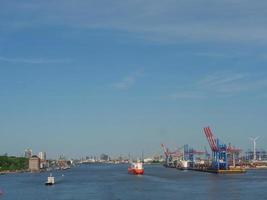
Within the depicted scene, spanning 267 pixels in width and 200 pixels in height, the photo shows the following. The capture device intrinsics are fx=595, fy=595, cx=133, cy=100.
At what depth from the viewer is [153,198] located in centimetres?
6512

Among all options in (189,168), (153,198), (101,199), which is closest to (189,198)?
(153,198)

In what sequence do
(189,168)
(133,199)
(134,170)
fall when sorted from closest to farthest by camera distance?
(133,199), (134,170), (189,168)

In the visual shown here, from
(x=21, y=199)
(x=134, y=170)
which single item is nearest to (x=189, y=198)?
(x=21, y=199)

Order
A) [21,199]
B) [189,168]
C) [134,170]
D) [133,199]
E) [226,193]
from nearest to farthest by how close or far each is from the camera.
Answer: [133,199], [21,199], [226,193], [134,170], [189,168]

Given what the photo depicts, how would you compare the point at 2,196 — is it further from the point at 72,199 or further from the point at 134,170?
the point at 134,170

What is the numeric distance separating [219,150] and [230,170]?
18.4 ft

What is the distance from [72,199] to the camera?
65312 mm

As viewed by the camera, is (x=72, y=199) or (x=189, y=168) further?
(x=189, y=168)

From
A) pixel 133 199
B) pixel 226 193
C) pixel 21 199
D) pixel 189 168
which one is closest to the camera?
pixel 133 199

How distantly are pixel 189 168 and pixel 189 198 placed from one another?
128695mm

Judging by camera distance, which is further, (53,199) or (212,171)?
(212,171)

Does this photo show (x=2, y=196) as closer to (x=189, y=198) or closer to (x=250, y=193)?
(x=189, y=198)

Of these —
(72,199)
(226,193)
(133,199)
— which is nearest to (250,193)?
(226,193)

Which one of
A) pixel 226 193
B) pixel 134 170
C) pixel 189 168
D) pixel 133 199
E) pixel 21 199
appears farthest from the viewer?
pixel 189 168
